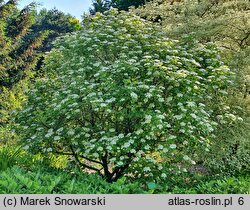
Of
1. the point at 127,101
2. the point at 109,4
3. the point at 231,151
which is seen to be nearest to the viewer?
the point at 127,101

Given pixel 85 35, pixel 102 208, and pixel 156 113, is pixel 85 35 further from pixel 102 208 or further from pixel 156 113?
pixel 102 208

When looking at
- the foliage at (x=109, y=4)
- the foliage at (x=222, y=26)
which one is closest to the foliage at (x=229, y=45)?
the foliage at (x=222, y=26)

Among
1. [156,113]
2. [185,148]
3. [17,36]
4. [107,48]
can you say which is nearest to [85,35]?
[107,48]

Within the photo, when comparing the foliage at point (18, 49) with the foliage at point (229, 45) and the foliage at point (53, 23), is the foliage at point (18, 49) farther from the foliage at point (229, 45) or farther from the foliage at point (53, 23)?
the foliage at point (53, 23)

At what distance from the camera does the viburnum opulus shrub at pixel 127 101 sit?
4.49 metres

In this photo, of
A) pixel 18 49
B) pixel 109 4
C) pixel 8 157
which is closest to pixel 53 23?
pixel 109 4

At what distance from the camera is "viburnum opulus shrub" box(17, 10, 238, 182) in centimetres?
449

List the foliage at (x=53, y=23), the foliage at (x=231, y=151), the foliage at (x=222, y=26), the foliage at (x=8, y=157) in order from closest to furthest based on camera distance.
Answer: 1. the foliage at (x=231, y=151)
2. the foliage at (x=8, y=157)
3. the foliage at (x=222, y=26)
4. the foliage at (x=53, y=23)

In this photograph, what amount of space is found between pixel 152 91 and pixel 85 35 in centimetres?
172

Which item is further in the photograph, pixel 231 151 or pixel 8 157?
pixel 8 157

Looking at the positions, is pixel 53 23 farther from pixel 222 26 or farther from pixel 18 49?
pixel 222 26

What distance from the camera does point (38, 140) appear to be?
4.93m

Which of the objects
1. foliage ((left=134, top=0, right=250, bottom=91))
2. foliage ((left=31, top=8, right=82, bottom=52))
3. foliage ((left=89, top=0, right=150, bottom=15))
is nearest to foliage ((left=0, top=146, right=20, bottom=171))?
foliage ((left=134, top=0, right=250, bottom=91))

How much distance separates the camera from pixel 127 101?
184 inches
